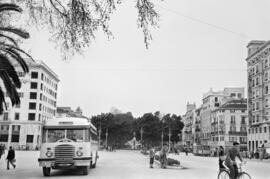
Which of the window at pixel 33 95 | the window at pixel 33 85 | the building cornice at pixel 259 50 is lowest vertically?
the window at pixel 33 95

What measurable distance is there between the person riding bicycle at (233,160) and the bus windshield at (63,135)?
8576mm

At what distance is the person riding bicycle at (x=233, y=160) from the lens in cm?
1360

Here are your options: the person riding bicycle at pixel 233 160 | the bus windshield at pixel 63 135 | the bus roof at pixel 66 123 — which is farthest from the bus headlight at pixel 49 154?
the person riding bicycle at pixel 233 160

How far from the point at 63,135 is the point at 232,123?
320 feet

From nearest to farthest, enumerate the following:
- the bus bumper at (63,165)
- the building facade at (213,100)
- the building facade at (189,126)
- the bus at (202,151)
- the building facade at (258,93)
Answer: the bus bumper at (63,165) < the bus at (202,151) < the building facade at (258,93) < the building facade at (213,100) < the building facade at (189,126)

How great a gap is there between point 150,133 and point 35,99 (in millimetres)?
42525

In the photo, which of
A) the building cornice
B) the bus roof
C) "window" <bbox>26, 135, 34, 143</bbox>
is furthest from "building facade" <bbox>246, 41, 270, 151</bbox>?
the bus roof

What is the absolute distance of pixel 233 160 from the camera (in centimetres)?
1388

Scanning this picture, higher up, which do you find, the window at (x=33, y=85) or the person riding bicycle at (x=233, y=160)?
the window at (x=33, y=85)

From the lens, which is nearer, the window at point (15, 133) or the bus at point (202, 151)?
the bus at point (202, 151)

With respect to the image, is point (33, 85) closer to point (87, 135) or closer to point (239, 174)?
point (87, 135)

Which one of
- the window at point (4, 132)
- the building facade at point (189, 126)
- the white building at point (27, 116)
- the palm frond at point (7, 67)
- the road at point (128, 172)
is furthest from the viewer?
the building facade at point (189, 126)

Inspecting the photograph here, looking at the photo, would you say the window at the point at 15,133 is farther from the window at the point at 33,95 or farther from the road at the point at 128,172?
the road at the point at 128,172

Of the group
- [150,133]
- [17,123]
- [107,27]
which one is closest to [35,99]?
[17,123]
